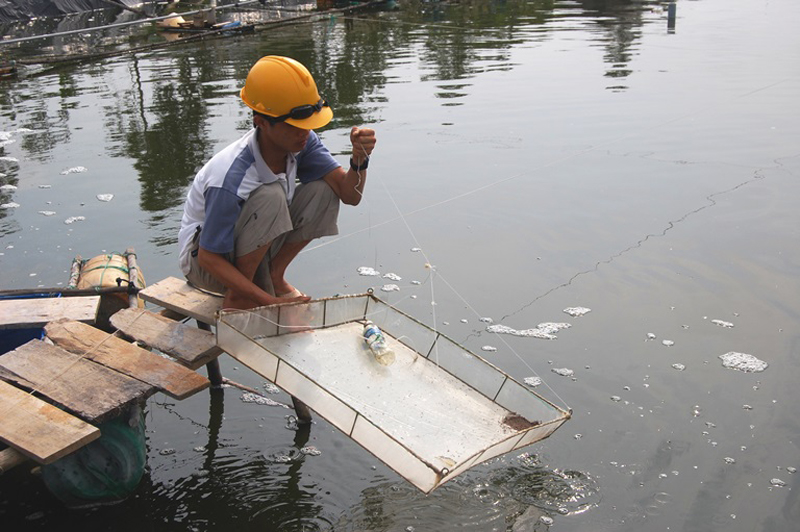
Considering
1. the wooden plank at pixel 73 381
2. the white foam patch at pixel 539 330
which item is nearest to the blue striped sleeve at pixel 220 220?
the wooden plank at pixel 73 381

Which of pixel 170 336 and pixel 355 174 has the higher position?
pixel 355 174

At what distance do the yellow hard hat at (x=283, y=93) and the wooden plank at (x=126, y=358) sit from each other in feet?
3.55

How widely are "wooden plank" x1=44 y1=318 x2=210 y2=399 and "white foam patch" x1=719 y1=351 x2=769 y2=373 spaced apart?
2.55 metres

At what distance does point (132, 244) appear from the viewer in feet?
18.5

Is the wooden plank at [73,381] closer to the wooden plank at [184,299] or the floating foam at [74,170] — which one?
the wooden plank at [184,299]

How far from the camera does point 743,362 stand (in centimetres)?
401

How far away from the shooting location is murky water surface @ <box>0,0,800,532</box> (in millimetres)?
3182

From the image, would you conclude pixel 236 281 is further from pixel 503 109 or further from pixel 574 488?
pixel 503 109

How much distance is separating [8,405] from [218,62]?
11.7 m

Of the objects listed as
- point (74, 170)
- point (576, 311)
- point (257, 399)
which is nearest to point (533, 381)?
point (576, 311)

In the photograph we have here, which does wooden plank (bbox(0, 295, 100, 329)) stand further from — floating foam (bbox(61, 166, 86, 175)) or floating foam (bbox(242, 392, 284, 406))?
floating foam (bbox(61, 166, 86, 175))

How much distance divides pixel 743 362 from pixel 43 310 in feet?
11.0

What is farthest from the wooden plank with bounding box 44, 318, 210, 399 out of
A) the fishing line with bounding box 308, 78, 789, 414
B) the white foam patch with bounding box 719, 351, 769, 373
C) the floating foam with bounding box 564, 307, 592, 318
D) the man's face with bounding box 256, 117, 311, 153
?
the white foam patch with bounding box 719, 351, 769, 373

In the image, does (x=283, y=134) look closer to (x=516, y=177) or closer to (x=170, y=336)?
(x=170, y=336)
